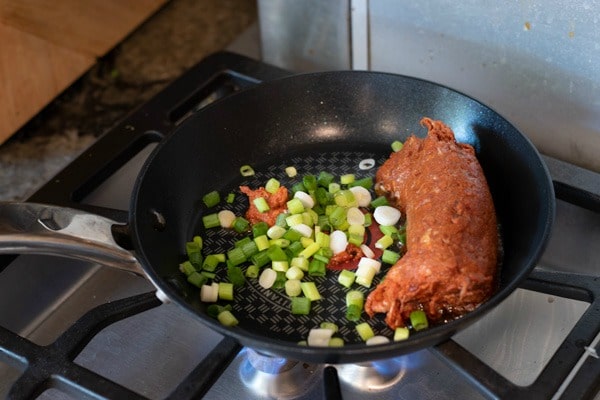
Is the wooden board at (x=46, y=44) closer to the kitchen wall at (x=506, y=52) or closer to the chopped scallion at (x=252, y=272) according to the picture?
the kitchen wall at (x=506, y=52)

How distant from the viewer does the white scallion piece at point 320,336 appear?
0.88m

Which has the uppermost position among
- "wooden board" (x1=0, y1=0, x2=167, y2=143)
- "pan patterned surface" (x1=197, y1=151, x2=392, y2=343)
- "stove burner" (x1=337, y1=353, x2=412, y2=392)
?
"wooden board" (x1=0, y1=0, x2=167, y2=143)

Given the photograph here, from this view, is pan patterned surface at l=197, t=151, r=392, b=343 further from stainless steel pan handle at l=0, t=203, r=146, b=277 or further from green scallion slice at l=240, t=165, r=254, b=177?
stainless steel pan handle at l=0, t=203, r=146, b=277

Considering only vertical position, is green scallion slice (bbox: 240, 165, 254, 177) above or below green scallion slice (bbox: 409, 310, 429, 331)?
above

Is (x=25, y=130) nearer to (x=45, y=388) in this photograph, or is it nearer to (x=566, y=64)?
(x=45, y=388)

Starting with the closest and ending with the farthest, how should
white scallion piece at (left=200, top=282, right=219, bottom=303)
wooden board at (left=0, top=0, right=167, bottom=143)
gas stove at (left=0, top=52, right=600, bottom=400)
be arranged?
gas stove at (left=0, top=52, right=600, bottom=400) → white scallion piece at (left=200, top=282, right=219, bottom=303) → wooden board at (left=0, top=0, right=167, bottom=143)

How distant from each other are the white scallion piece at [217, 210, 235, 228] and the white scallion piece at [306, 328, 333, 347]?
216 mm

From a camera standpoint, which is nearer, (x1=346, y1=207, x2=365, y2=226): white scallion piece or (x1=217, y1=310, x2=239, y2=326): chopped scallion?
(x1=217, y1=310, x2=239, y2=326): chopped scallion

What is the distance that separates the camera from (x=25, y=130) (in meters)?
1.46

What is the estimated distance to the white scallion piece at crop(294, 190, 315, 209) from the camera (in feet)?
3.43

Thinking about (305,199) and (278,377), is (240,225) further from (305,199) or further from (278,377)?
(278,377)

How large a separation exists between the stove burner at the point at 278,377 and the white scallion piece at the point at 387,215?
0.21 metres

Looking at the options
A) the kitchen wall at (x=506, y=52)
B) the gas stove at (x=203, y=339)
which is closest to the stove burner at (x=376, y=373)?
the gas stove at (x=203, y=339)

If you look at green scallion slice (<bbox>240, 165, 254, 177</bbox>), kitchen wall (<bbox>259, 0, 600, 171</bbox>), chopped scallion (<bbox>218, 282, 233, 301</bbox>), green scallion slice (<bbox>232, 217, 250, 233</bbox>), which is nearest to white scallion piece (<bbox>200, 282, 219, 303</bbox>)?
chopped scallion (<bbox>218, 282, 233, 301</bbox>)
